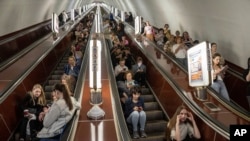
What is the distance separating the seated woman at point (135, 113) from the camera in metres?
6.31

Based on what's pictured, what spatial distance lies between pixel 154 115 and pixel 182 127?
201 cm

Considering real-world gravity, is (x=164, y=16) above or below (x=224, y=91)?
Result: above

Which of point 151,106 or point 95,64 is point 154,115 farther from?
point 95,64

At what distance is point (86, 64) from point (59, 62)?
Result: 8.67 ft

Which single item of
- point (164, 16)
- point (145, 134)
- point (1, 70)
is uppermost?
point (164, 16)

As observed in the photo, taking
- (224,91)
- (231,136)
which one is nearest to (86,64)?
(224,91)

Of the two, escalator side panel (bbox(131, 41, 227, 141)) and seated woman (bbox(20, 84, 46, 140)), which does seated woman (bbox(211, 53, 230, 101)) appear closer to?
escalator side panel (bbox(131, 41, 227, 141))

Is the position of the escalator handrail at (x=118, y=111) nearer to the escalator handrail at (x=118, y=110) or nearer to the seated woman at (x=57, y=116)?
the escalator handrail at (x=118, y=110)

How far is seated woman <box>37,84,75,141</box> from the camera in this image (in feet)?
17.5

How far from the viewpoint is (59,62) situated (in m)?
12.6

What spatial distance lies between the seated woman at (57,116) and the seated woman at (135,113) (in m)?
1.28

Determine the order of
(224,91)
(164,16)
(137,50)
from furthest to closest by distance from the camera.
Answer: (164,16), (137,50), (224,91)

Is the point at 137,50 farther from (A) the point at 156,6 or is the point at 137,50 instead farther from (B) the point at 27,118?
(A) the point at 156,6

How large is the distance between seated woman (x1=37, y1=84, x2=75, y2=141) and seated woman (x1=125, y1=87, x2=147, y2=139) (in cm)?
128
